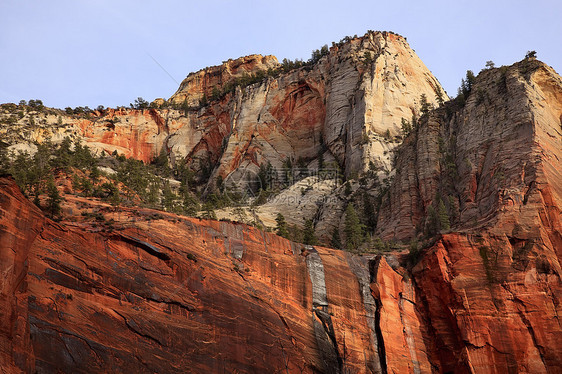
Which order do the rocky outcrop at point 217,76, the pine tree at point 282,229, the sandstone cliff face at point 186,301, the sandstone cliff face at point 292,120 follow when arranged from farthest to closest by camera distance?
the rocky outcrop at point 217,76 < the sandstone cliff face at point 292,120 < the pine tree at point 282,229 < the sandstone cliff face at point 186,301

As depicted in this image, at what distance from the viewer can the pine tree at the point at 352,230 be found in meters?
63.8

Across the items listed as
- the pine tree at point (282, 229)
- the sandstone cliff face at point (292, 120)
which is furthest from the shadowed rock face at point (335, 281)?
the sandstone cliff face at point (292, 120)

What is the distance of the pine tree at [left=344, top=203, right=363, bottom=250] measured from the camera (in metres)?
63.8

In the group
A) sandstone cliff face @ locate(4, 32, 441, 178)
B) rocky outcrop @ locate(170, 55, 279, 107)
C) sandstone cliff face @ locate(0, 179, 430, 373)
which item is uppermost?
rocky outcrop @ locate(170, 55, 279, 107)

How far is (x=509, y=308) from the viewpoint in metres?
47.6

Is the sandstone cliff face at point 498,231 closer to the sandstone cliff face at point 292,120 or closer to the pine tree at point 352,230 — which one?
the pine tree at point 352,230

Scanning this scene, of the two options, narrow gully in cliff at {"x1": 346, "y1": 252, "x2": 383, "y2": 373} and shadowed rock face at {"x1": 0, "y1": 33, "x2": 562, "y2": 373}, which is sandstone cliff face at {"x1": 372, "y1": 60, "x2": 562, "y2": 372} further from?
narrow gully in cliff at {"x1": 346, "y1": 252, "x2": 383, "y2": 373}

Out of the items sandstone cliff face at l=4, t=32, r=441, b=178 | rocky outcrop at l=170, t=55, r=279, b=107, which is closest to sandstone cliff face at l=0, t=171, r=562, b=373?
sandstone cliff face at l=4, t=32, r=441, b=178

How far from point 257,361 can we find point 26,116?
7122cm

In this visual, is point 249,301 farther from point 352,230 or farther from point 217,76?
point 217,76

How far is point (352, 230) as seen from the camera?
2603 inches

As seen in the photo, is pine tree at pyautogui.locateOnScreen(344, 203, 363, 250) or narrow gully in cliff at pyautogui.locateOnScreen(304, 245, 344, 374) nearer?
narrow gully in cliff at pyautogui.locateOnScreen(304, 245, 344, 374)

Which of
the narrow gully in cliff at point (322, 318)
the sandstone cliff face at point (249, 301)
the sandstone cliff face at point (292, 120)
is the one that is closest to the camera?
the sandstone cliff face at point (249, 301)

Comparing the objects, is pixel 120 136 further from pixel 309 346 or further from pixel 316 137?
pixel 309 346
